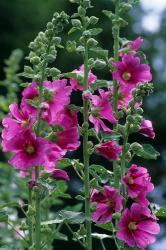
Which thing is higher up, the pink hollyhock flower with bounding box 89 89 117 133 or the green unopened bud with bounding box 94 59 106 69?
the green unopened bud with bounding box 94 59 106 69

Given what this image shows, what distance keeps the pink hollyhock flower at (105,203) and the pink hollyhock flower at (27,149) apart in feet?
0.61

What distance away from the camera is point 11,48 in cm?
1343

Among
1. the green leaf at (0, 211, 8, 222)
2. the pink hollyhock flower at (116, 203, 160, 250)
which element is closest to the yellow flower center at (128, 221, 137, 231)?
the pink hollyhock flower at (116, 203, 160, 250)

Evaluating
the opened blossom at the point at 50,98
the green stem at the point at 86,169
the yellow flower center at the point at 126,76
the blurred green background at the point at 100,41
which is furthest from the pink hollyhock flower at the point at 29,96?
the blurred green background at the point at 100,41

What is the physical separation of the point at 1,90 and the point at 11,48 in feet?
8.01

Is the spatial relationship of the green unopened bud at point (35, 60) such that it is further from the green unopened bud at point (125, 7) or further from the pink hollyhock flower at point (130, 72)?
the green unopened bud at point (125, 7)

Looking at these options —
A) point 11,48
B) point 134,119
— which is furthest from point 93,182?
point 11,48

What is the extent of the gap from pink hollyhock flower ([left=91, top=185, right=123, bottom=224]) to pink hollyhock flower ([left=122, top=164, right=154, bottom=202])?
0.13 feet

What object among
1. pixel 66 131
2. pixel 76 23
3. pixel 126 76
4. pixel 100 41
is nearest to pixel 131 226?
pixel 66 131

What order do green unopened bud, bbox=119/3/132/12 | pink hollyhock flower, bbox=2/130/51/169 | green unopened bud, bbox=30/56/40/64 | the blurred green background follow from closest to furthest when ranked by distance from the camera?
pink hollyhock flower, bbox=2/130/51/169
green unopened bud, bbox=30/56/40/64
green unopened bud, bbox=119/3/132/12
the blurred green background

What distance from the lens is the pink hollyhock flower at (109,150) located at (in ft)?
6.07

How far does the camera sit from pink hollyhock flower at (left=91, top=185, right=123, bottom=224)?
1.84m

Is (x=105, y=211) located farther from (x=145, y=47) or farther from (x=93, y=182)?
(x=145, y=47)

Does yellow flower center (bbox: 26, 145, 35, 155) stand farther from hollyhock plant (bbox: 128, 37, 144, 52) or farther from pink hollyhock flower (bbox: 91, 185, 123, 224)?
hollyhock plant (bbox: 128, 37, 144, 52)
